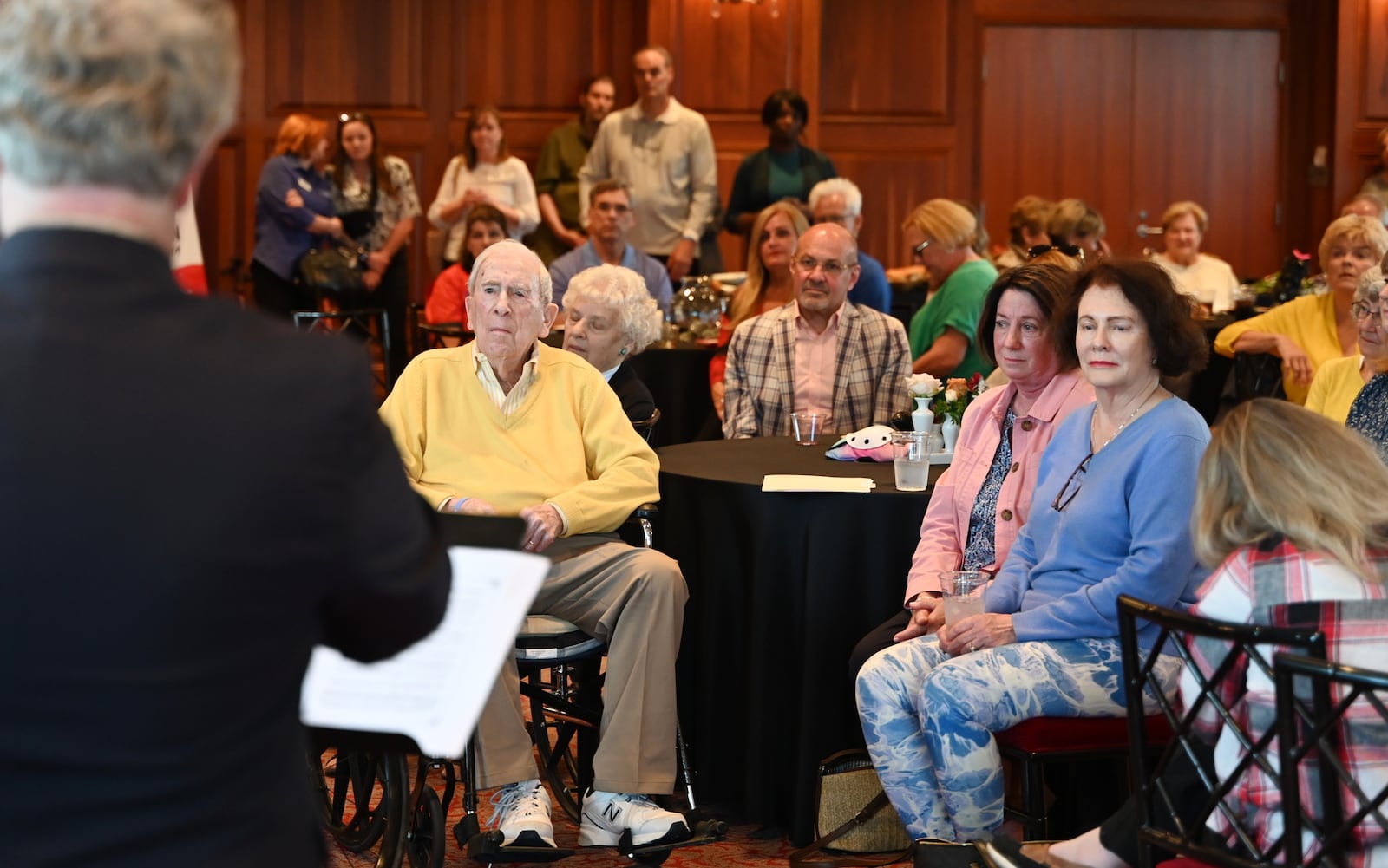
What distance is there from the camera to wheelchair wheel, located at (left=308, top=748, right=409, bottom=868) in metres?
2.92

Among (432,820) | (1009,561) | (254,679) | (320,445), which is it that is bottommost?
(432,820)

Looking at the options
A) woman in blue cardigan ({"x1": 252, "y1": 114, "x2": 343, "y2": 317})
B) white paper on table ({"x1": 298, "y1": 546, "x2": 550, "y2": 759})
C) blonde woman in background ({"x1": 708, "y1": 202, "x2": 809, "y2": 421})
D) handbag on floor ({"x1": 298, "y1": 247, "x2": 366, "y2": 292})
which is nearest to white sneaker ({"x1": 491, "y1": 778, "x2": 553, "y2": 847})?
white paper on table ({"x1": 298, "y1": 546, "x2": 550, "y2": 759})

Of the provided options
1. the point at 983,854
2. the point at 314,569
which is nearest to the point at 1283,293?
the point at 983,854

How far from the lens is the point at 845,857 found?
3.24 meters

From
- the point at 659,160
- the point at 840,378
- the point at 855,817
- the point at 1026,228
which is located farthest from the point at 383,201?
the point at 855,817

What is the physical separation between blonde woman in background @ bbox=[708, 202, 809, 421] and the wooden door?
4984 millimetres

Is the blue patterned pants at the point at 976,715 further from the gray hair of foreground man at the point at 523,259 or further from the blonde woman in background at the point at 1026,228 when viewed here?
the blonde woman in background at the point at 1026,228

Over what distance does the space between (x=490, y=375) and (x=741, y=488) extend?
2.08 feet

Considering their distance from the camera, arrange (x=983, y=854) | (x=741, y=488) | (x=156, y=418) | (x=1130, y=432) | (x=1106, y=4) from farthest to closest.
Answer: (x=1106, y=4) < (x=741, y=488) < (x=1130, y=432) < (x=983, y=854) < (x=156, y=418)

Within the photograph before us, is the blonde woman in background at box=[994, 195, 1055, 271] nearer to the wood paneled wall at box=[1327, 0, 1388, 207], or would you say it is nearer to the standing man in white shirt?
the standing man in white shirt

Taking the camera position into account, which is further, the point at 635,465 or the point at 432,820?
the point at 635,465

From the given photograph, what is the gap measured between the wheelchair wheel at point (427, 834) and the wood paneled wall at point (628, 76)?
7143 mm

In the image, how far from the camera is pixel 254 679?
1.15 m

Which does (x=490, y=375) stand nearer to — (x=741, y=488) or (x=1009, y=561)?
(x=741, y=488)
